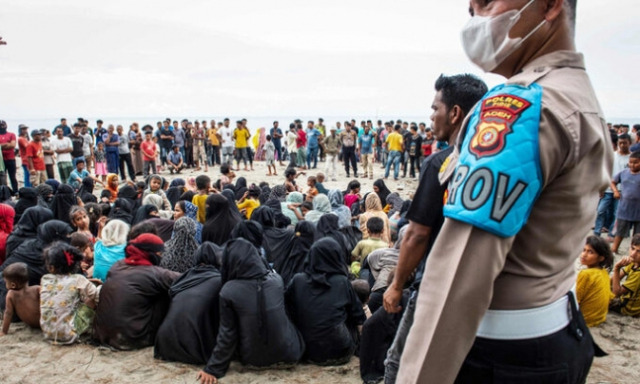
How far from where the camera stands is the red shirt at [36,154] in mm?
10523

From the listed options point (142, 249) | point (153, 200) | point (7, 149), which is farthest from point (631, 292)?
point (7, 149)

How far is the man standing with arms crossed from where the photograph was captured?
0.83 m

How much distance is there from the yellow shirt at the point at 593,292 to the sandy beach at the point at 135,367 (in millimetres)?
204

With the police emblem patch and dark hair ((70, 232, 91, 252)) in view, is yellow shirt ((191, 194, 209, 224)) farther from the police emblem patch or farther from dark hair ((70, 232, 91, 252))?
the police emblem patch

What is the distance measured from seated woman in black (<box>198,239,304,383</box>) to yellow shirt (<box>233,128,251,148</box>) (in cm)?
1173

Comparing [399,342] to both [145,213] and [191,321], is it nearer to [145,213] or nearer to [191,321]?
[191,321]

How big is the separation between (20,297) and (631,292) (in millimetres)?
6022

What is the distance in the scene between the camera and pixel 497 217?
81 centimetres

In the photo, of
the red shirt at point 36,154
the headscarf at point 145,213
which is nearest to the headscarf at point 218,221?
the headscarf at point 145,213

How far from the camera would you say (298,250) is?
526cm

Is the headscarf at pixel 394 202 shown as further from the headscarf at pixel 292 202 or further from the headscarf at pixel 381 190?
the headscarf at pixel 292 202

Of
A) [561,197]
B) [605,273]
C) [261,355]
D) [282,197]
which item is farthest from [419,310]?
[282,197]

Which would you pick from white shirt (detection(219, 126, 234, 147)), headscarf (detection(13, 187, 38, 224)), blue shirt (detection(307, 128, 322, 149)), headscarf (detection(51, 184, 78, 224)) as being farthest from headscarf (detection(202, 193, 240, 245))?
blue shirt (detection(307, 128, 322, 149))

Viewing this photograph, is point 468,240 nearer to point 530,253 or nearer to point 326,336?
point 530,253
